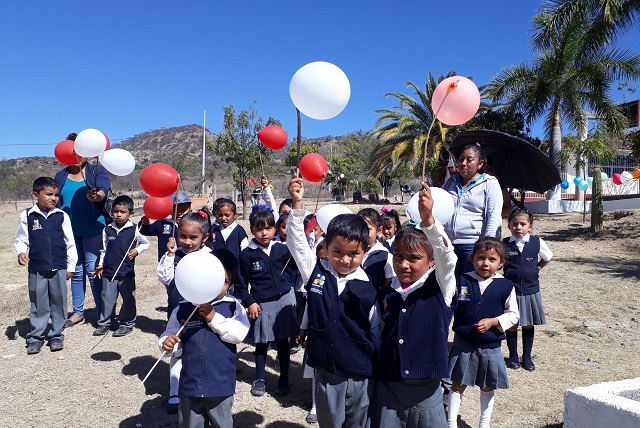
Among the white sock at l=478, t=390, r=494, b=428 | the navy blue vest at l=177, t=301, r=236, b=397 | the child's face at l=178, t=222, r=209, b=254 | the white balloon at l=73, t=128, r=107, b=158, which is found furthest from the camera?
the white balloon at l=73, t=128, r=107, b=158

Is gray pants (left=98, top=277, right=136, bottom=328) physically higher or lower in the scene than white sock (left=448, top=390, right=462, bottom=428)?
higher

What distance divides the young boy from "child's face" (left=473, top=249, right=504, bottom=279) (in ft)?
11.7

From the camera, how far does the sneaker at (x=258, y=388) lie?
12.3 feet

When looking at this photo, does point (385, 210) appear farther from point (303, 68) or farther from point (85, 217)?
point (85, 217)

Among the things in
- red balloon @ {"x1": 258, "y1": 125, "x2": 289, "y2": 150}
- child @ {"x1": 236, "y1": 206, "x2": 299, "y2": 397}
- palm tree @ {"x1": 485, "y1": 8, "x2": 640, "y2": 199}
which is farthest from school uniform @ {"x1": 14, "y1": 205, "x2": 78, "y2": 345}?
palm tree @ {"x1": 485, "y1": 8, "x2": 640, "y2": 199}

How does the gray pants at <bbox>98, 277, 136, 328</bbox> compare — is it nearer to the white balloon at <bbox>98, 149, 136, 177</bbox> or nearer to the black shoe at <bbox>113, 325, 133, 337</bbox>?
the black shoe at <bbox>113, 325, 133, 337</bbox>

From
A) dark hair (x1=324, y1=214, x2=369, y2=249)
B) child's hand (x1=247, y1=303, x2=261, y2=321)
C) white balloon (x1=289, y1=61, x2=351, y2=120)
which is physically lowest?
child's hand (x1=247, y1=303, x2=261, y2=321)

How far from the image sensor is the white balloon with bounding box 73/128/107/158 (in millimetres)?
4855

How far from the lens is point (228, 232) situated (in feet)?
14.9

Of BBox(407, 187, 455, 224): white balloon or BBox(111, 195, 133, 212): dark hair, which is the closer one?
BBox(407, 187, 455, 224): white balloon

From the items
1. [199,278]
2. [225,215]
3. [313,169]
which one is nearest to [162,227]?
[225,215]

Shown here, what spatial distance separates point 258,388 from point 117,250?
95.5 inches

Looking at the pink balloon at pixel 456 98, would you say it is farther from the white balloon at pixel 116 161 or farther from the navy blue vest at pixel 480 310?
the white balloon at pixel 116 161

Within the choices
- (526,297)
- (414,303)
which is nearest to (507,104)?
(526,297)
